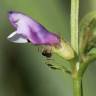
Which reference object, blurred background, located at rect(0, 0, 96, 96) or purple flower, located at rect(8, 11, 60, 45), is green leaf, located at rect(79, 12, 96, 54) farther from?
blurred background, located at rect(0, 0, 96, 96)

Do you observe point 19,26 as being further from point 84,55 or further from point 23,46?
point 23,46

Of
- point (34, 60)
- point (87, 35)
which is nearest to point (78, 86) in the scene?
point (87, 35)

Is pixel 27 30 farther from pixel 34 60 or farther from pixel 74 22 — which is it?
pixel 34 60

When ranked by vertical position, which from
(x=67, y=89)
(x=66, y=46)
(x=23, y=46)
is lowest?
(x=67, y=89)

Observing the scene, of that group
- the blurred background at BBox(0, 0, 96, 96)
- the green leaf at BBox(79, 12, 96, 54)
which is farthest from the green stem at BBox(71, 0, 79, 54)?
the blurred background at BBox(0, 0, 96, 96)

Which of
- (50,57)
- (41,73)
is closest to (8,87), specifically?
(41,73)

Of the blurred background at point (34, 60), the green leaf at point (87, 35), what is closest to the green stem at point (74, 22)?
the green leaf at point (87, 35)

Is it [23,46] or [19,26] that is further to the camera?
[23,46]

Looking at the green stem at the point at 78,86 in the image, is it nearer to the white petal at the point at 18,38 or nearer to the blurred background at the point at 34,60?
the white petal at the point at 18,38

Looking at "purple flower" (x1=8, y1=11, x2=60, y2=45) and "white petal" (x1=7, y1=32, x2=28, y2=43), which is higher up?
"purple flower" (x1=8, y1=11, x2=60, y2=45)
